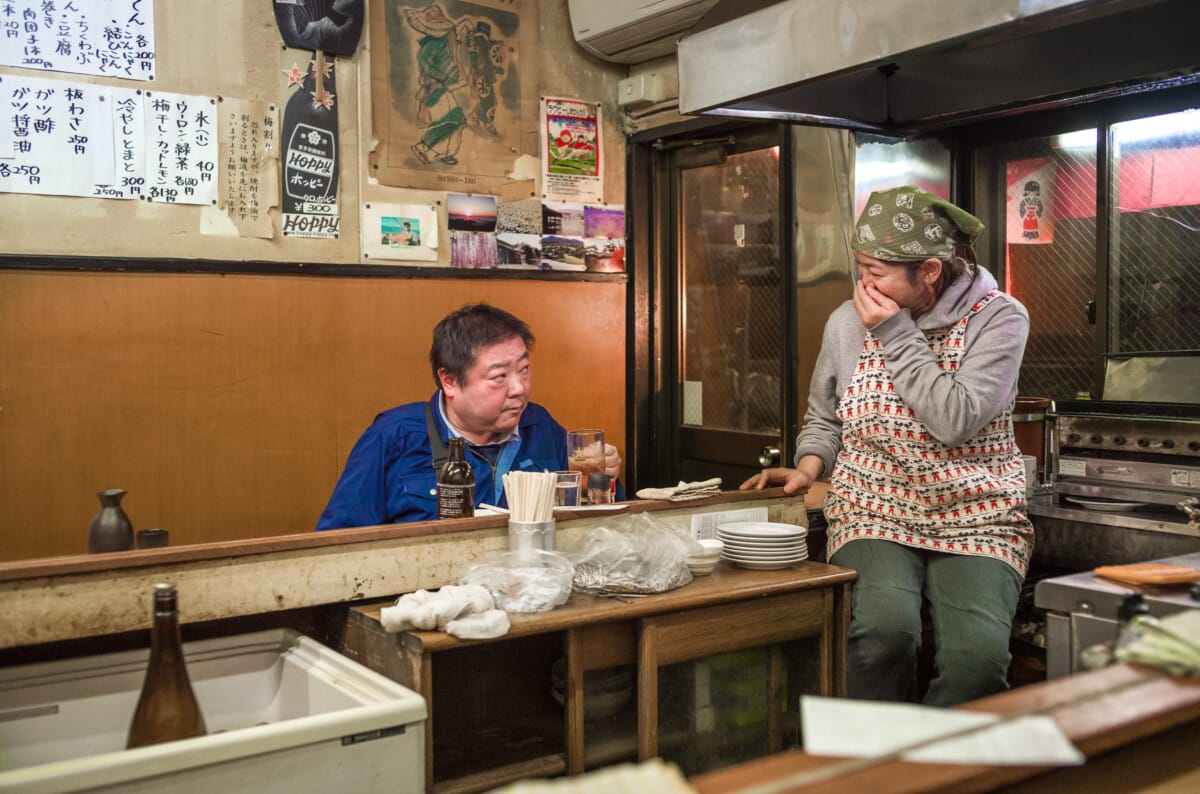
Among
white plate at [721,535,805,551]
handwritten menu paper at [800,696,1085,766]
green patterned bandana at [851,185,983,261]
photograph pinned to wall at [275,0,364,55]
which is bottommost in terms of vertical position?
white plate at [721,535,805,551]

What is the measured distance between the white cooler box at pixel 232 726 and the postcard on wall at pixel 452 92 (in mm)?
2487

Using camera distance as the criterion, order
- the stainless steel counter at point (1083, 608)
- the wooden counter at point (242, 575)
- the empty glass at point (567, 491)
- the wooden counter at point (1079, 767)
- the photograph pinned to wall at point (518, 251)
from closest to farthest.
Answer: the wooden counter at point (1079, 767) → the stainless steel counter at point (1083, 608) → the wooden counter at point (242, 575) → the empty glass at point (567, 491) → the photograph pinned to wall at point (518, 251)

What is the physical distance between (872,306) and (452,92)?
231cm

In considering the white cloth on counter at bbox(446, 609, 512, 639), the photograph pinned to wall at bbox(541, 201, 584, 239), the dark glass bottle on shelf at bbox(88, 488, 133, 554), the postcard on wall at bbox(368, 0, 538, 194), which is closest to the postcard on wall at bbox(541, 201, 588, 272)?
the photograph pinned to wall at bbox(541, 201, 584, 239)

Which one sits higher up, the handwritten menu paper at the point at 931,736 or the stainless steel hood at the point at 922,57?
the stainless steel hood at the point at 922,57

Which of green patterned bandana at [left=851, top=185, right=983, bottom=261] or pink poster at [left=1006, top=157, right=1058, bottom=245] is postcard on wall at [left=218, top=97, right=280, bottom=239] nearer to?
green patterned bandana at [left=851, top=185, right=983, bottom=261]

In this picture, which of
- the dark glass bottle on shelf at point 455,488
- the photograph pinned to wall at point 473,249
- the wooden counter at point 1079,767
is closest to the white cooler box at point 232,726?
the dark glass bottle on shelf at point 455,488

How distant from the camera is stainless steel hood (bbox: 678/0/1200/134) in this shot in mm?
2148

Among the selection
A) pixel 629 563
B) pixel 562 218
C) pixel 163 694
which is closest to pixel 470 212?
pixel 562 218

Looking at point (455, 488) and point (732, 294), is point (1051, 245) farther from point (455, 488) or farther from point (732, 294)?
point (455, 488)

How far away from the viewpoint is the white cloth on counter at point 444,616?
191cm

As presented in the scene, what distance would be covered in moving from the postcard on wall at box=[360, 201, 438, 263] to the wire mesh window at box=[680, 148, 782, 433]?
126 cm

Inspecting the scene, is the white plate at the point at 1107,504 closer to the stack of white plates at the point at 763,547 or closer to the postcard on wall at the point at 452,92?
the stack of white plates at the point at 763,547

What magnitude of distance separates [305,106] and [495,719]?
2.52 meters
